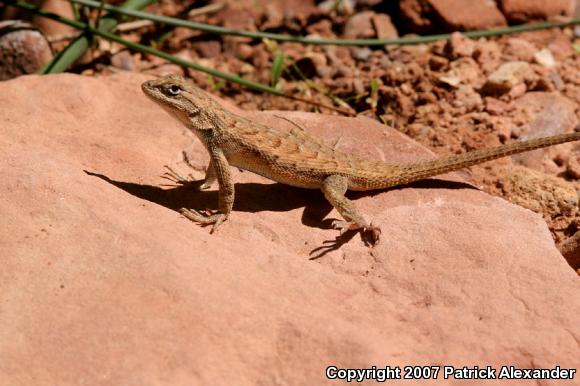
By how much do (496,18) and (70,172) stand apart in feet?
22.5

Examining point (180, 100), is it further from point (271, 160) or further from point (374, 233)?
point (374, 233)

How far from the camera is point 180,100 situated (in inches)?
236

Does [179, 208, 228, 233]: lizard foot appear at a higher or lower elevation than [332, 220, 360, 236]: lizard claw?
higher

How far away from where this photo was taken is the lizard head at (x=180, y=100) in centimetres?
596

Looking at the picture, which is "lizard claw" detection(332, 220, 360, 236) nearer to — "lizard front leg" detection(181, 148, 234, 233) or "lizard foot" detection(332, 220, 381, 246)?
"lizard foot" detection(332, 220, 381, 246)

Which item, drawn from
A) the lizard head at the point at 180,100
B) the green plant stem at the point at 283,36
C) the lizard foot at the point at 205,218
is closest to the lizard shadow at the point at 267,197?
the lizard foot at the point at 205,218

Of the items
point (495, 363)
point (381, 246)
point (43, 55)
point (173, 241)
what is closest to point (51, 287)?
point (173, 241)

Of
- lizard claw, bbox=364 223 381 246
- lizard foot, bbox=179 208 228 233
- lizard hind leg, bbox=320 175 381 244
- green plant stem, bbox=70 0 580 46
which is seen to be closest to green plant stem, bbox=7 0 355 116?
green plant stem, bbox=70 0 580 46

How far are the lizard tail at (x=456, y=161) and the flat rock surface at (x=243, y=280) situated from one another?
0.55ft

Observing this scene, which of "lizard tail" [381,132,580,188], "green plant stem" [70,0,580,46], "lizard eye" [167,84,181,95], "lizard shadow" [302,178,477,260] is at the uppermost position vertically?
"lizard eye" [167,84,181,95]

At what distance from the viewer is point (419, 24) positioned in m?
9.70

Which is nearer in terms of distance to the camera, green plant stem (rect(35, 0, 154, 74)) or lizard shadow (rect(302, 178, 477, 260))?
lizard shadow (rect(302, 178, 477, 260))

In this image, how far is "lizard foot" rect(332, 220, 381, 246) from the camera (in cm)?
567

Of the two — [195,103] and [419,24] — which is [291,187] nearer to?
[195,103]
